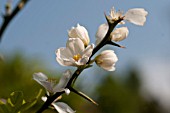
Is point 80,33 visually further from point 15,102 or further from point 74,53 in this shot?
point 15,102

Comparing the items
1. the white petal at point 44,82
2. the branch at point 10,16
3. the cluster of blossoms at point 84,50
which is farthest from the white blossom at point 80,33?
the branch at point 10,16

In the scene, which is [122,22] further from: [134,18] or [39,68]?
[39,68]

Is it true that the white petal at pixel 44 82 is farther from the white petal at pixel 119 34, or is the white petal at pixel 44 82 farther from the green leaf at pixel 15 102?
the white petal at pixel 119 34

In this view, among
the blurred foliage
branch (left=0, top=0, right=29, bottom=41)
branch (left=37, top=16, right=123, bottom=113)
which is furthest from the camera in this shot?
the blurred foliage

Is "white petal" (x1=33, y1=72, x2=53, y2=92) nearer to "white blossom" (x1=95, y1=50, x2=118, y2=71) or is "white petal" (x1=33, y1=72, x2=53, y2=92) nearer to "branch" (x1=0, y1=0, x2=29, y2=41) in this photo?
"white blossom" (x1=95, y1=50, x2=118, y2=71)

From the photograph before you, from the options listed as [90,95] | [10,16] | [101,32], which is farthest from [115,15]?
[90,95]

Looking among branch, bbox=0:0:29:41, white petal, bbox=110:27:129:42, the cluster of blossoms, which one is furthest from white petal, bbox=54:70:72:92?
branch, bbox=0:0:29:41
